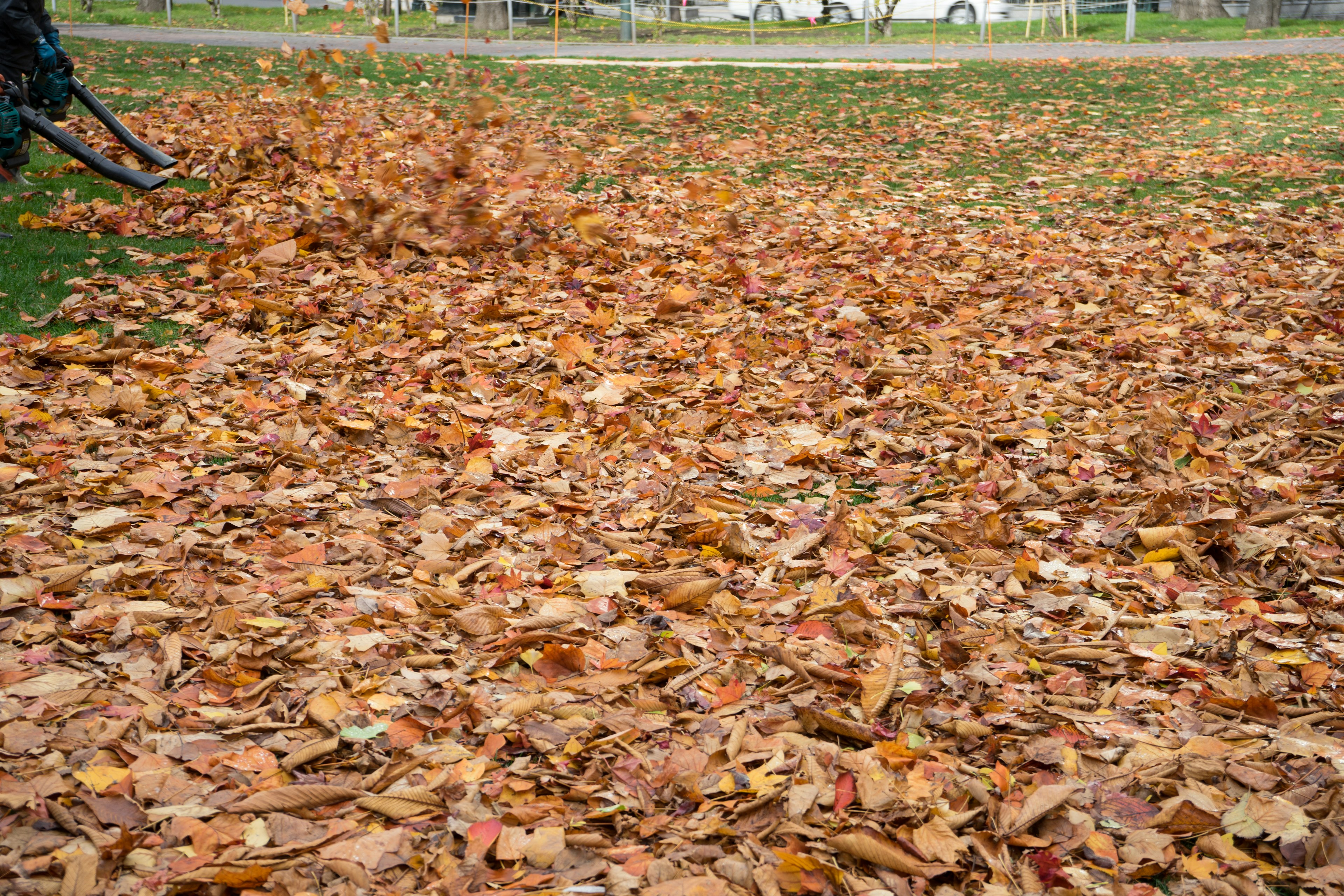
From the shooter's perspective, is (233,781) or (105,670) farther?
(105,670)

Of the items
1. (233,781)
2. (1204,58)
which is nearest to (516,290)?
(233,781)

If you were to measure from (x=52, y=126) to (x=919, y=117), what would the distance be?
952 cm

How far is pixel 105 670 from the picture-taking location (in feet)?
9.69

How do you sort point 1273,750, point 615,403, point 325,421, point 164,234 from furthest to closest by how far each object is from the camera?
1. point 164,234
2. point 615,403
3. point 325,421
4. point 1273,750

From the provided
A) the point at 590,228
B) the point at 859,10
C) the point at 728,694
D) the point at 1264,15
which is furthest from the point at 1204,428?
the point at 859,10

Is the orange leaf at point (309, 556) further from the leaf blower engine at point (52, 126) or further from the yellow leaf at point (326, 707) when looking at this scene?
the leaf blower engine at point (52, 126)

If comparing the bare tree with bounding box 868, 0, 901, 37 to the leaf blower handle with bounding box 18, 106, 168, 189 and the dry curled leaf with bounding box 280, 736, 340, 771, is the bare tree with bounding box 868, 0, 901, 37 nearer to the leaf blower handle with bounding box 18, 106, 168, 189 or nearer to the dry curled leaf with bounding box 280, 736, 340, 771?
the leaf blower handle with bounding box 18, 106, 168, 189

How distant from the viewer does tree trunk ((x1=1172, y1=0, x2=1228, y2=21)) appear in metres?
27.2

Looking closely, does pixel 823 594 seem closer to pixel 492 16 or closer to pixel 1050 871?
pixel 1050 871

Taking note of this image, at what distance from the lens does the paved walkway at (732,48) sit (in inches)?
749

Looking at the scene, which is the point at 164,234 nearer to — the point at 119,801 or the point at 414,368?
the point at 414,368

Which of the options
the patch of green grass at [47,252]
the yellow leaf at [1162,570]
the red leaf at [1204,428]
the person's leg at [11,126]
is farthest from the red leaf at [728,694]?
the person's leg at [11,126]

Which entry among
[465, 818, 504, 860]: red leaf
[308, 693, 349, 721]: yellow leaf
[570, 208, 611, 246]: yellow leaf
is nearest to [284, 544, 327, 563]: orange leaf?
[308, 693, 349, 721]: yellow leaf

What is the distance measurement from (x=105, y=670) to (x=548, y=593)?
4.22ft
